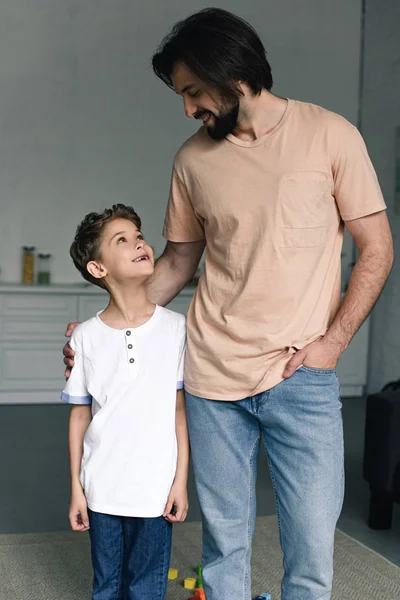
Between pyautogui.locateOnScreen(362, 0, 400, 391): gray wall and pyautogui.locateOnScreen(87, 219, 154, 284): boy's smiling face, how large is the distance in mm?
4532

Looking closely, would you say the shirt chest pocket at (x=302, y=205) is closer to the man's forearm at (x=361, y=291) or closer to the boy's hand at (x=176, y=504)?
the man's forearm at (x=361, y=291)

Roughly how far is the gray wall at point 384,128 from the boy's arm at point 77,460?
4.55m

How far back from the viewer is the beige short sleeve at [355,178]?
5.66 ft

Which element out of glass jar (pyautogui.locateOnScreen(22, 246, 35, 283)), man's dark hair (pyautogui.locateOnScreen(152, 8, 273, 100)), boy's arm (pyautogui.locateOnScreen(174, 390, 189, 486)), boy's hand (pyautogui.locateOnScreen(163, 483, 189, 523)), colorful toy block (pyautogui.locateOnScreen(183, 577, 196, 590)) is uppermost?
man's dark hair (pyautogui.locateOnScreen(152, 8, 273, 100))

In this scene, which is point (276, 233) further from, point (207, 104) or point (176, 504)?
point (176, 504)

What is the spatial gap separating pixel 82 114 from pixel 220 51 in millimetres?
4609

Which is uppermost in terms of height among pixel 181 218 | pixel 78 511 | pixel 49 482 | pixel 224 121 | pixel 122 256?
pixel 224 121

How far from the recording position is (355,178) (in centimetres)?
173

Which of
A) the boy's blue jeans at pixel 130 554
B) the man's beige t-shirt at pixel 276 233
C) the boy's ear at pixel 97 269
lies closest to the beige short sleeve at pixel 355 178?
the man's beige t-shirt at pixel 276 233

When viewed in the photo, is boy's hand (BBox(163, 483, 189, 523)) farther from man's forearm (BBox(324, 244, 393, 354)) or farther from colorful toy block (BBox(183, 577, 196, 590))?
colorful toy block (BBox(183, 577, 196, 590))

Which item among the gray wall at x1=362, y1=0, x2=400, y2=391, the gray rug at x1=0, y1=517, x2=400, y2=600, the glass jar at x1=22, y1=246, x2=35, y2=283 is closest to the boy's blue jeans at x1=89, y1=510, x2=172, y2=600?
the gray rug at x1=0, y1=517, x2=400, y2=600

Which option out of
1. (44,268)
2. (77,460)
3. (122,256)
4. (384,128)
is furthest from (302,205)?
(384,128)

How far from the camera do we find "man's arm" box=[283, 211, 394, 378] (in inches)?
69.7

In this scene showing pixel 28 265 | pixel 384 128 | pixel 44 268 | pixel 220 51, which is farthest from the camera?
pixel 384 128
